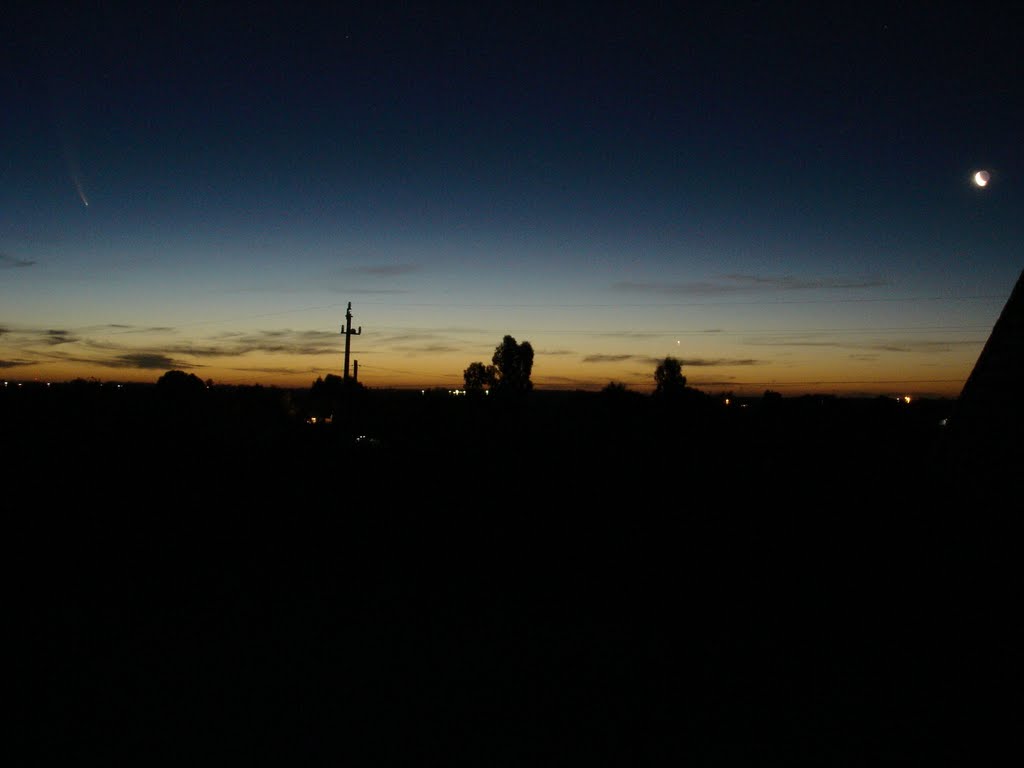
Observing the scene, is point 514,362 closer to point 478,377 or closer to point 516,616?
point 478,377

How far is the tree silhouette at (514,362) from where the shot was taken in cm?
7269

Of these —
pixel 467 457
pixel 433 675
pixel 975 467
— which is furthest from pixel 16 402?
pixel 975 467

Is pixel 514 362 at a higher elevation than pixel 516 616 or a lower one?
higher

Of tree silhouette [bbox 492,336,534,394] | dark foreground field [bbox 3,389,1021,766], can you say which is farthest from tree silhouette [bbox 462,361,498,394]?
dark foreground field [bbox 3,389,1021,766]

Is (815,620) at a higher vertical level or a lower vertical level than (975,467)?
lower

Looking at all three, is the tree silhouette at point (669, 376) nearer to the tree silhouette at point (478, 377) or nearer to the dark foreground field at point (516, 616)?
the tree silhouette at point (478, 377)

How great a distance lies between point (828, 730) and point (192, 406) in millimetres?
35592

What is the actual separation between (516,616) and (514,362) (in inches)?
2593

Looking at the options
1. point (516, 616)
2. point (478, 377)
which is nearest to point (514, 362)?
point (478, 377)

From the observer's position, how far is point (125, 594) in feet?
24.9

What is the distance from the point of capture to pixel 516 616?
7141 mm

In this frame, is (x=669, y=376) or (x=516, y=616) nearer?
(x=516, y=616)

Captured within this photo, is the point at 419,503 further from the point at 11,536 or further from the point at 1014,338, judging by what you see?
the point at 1014,338

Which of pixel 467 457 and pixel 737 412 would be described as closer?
pixel 467 457
